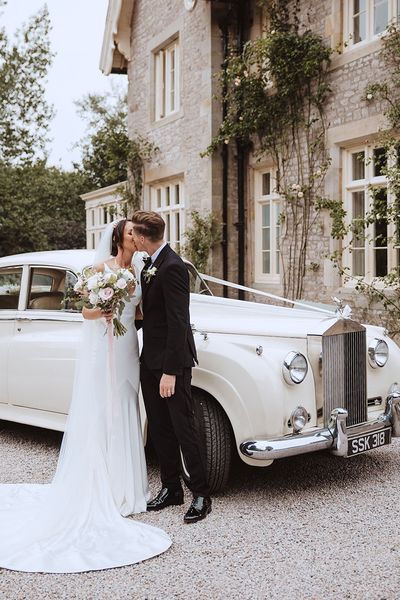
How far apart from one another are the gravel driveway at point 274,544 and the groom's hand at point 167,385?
29.8 inches

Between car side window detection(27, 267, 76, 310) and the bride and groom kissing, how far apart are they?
1069mm

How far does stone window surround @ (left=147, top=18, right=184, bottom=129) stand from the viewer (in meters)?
14.8

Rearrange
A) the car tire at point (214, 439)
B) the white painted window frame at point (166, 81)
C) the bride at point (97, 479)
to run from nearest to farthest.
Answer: the bride at point (97, 479) < the car tire at point (214, 439) < the white painted window frame at point (166, 81)

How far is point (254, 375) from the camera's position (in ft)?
14.6

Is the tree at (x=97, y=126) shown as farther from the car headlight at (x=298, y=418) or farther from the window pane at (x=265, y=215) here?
the car headlight at (x=298, y=418)

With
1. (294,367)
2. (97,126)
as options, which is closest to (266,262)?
(294,367)

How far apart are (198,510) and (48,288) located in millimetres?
2498

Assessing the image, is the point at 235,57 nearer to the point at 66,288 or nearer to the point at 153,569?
the point at 66,288

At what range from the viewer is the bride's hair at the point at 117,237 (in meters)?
4.82

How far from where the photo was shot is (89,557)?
12.2 ft

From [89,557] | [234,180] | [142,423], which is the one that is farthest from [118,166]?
[89,557]

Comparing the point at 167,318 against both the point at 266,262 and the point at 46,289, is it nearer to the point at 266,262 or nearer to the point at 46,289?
the point at 46,289

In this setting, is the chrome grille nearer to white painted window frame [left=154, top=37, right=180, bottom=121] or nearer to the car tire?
the car tire

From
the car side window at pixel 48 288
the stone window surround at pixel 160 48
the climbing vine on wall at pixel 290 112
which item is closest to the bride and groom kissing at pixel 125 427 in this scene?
the car side window at pixel 48 288
